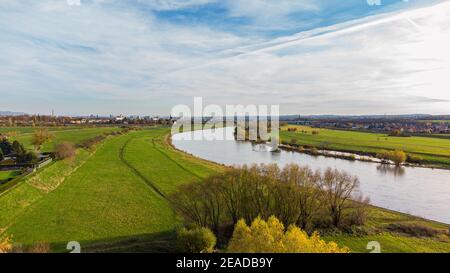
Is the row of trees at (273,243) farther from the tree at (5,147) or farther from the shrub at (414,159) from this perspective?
the shrub at (414,159)

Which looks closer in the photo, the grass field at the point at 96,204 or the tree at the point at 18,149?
the grass field at the point at 96,204

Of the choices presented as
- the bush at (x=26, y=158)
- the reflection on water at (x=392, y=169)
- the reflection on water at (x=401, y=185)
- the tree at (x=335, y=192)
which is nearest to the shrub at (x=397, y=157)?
the reflection on water at (x=392, y=169)

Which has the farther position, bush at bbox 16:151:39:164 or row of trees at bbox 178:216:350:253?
bush at bbox 16:151:39:164

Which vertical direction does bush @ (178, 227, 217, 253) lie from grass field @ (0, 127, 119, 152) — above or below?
below

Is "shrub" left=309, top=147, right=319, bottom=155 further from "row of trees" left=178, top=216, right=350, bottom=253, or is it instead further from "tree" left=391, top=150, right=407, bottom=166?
"row of trees" left=178, top=216, right=350, bottom=253

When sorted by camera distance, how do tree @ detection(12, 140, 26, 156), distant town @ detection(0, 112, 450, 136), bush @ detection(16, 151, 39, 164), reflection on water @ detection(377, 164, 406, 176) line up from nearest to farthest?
bush @ detection(16, 151, 39, 164) → tree @ detection(12, 140, 26, 156) → reflection on water @ detection(377, 164, 406, 176) → distant town @ detection(0, 112, 450, 136)

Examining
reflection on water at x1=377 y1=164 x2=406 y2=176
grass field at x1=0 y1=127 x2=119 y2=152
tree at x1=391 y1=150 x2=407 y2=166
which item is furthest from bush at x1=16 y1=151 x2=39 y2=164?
tree at x1=391 y1=150 x2=407 y2=166
